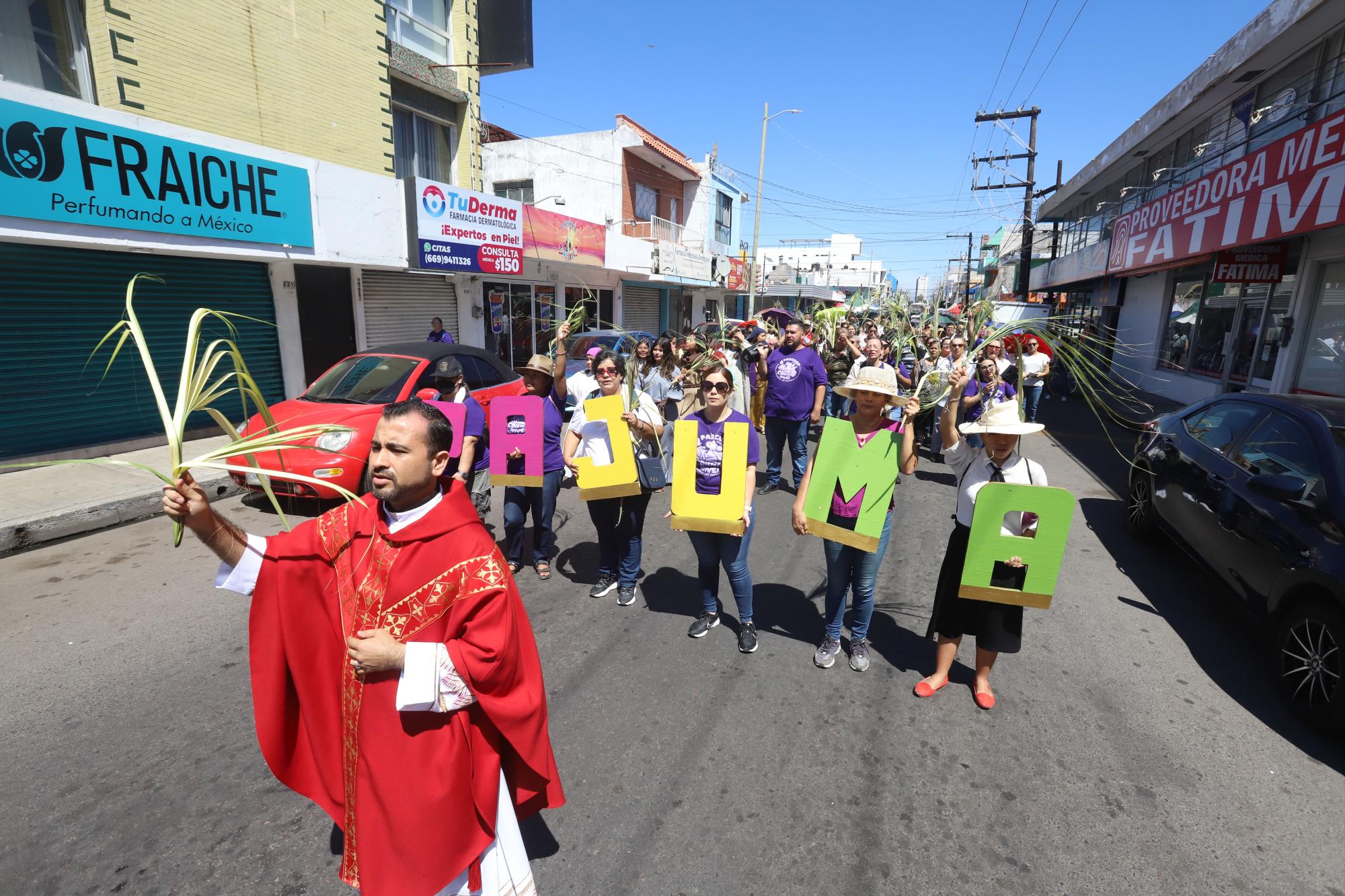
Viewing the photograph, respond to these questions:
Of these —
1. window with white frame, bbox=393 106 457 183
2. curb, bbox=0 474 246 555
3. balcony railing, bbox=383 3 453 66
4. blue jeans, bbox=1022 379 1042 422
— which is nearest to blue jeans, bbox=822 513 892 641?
curb, bbox=0 474 246 555

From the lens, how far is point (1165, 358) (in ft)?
53.8

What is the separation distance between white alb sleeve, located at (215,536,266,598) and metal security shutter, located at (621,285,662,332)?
2129cm

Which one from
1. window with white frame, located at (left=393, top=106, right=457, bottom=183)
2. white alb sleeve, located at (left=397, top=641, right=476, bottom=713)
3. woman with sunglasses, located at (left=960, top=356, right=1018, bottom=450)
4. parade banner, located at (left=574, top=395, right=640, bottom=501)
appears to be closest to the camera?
white alb sleeve, located at (left=397, top=641, right=476, bottom=713)

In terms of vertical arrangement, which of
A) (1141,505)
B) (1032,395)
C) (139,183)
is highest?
(139,183)

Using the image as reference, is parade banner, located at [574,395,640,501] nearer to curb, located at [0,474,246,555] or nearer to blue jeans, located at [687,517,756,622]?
blue jeans, located at [687,517,756,622]

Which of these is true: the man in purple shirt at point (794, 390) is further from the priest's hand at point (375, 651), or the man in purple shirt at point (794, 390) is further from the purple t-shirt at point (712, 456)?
the priest's hand at point (375, 651)

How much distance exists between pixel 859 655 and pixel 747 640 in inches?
26.6

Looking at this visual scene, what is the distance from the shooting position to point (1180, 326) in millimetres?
16047

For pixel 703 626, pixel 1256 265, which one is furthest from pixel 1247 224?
pixel 703 626

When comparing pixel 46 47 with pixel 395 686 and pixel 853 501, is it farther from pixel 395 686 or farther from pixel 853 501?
pixel 853 501

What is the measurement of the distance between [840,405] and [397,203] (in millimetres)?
8587

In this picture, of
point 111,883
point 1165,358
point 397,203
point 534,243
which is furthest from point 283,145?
point 1165,358

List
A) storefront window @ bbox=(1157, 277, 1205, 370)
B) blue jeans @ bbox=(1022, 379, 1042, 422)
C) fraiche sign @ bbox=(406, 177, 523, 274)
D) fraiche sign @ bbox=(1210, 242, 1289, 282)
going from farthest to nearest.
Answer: storefront window @ bbox=(1157, 277, 1205, 370)
fraiche sign @ bbox=(406, 177, 523, 274)
fraiche sign @ bbox=(1210, 242, 1289, 282)
blue jeans @ bbox=(1022, 379, 1042, 422)

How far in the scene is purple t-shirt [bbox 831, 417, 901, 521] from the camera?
367cm
